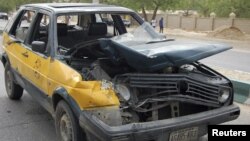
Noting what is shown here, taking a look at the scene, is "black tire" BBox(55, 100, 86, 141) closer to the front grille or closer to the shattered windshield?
the front grille

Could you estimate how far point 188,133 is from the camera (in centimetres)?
391

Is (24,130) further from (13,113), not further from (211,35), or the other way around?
(211,35)

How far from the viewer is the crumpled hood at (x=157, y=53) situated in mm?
3971

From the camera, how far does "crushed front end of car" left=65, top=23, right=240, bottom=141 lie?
144 inches

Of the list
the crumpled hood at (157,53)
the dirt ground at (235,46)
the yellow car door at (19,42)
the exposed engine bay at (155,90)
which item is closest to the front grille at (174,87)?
the exposed engine bay at (155,90)

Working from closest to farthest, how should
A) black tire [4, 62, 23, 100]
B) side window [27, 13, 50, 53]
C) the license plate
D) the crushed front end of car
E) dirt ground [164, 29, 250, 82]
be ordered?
the crushed front end of car
the license plate
side window [27, 13, 50, 53]
black tire [4, 62, 23, 100]
dirt ground [164, 29, 250, 82]

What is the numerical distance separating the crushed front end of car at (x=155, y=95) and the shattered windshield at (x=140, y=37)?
0.17 m

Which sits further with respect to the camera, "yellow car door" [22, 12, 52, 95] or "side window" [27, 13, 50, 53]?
"side window" [27, 13, 50, 53]

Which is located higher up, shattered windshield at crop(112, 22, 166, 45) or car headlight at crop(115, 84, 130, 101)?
shattered windshield at crop(112, 22, 166, 45)

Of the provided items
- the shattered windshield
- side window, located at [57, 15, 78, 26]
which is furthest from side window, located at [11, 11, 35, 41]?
the shattered windshield

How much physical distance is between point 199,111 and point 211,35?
3066cm

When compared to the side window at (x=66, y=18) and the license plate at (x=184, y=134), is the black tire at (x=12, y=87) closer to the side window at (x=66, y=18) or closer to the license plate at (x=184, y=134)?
the side window at (x=66, y=18)

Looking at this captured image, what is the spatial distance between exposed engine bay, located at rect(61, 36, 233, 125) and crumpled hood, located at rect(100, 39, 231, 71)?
0.12 m

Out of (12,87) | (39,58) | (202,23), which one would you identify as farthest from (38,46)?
(202,23)
